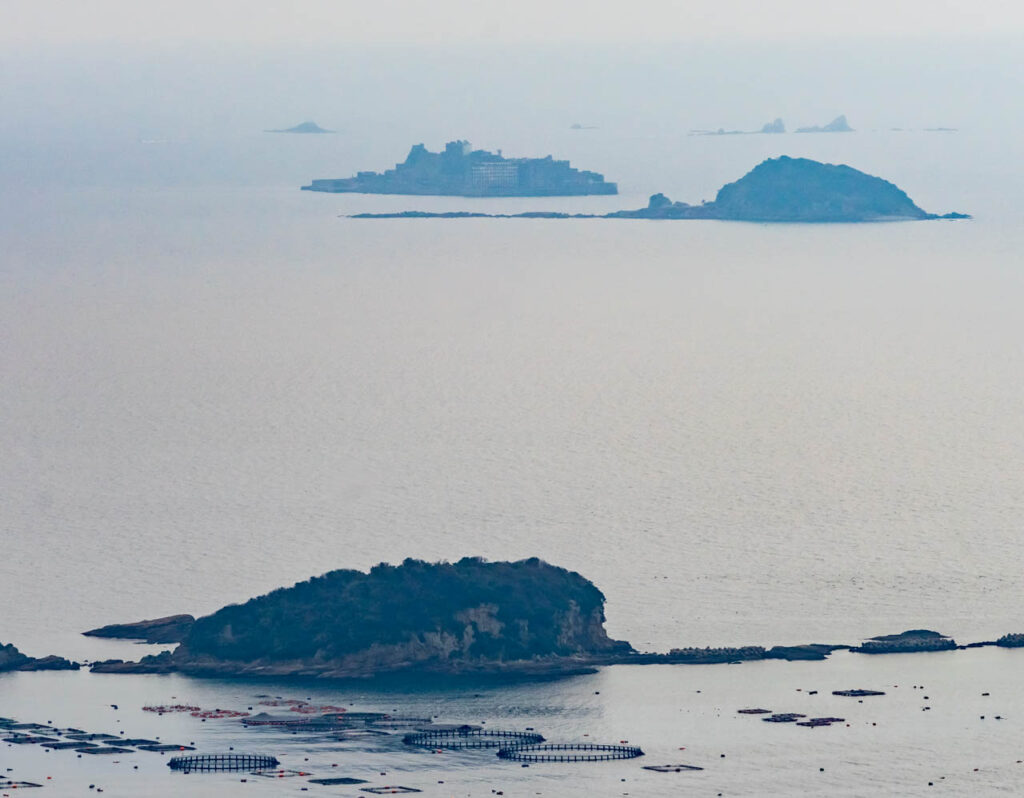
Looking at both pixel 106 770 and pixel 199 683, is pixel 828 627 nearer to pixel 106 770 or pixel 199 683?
pixel 199 683

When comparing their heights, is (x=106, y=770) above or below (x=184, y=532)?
below

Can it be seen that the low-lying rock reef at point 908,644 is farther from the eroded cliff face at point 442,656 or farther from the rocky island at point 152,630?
the rocky island at point 152,630

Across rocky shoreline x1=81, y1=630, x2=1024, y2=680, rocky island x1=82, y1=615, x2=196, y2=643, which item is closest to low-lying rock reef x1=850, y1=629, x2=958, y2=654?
rocky shoreline x1=81, y1=630, x2=1024, y2=680

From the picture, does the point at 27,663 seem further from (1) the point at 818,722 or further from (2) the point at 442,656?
(1) the point at 818,722

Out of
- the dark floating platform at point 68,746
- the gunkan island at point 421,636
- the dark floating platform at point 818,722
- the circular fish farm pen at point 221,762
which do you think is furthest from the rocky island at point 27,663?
the dark floating platform at point 818,722

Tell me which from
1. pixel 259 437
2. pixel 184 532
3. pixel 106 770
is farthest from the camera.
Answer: pixel 259 437

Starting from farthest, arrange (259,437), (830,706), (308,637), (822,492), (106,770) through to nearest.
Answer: (259,437) → (822,492) → (308,637) → (830,706) → (106,770)

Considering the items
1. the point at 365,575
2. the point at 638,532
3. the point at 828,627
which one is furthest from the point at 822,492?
the point at 365,575
